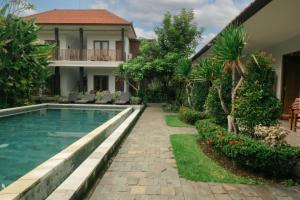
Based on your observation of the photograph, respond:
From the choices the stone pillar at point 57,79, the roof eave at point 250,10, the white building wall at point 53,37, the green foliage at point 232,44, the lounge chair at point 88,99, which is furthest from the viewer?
the white building wall at point 53,37

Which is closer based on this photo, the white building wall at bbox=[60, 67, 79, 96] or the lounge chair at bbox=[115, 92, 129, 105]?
the lounge chair at bbox=[115, 92, 129, 105]

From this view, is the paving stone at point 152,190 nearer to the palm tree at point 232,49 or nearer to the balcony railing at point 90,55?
the palm tree at point 232,49

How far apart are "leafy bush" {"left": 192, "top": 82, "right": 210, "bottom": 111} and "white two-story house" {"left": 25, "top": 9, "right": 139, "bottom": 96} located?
10.9 meters

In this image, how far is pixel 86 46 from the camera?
81.1 ft

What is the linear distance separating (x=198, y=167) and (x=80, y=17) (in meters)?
21.9

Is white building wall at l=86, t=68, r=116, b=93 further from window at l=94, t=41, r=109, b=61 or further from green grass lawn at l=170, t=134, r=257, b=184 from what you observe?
green grass lawn at l=170, t=134, r=257, b=184

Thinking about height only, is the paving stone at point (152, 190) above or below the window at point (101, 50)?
below

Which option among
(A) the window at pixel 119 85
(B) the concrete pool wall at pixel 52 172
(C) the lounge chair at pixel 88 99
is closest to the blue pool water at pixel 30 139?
(B) the concrete pool wall at pixel 52 172

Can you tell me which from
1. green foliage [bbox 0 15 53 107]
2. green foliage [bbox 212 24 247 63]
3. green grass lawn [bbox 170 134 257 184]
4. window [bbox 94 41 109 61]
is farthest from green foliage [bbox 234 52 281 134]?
window [bbox 94 41 109 61]

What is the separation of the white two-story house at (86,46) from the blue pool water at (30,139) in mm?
8695

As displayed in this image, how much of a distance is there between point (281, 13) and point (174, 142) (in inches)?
172

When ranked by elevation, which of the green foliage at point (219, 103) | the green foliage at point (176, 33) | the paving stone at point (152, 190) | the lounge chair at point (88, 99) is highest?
the green foliage at point (176, 33)

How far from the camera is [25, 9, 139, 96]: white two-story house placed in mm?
22203

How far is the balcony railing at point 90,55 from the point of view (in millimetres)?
22500
